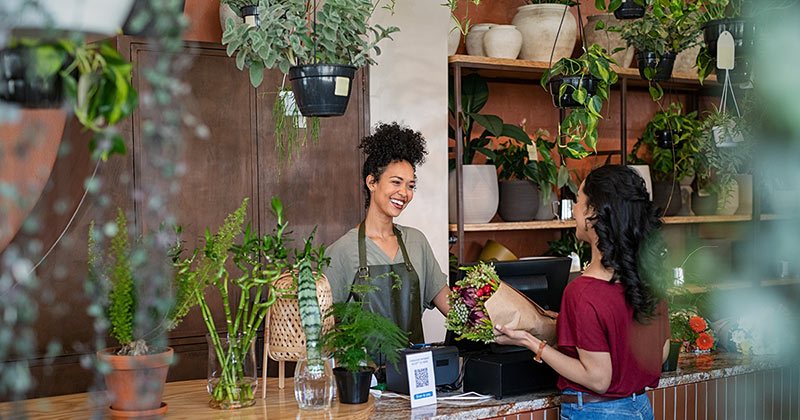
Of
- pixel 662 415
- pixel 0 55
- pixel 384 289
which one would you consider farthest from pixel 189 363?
pixel 0 55

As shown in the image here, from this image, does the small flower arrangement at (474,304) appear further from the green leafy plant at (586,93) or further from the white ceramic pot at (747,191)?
the white ceramic pot at (747,191)

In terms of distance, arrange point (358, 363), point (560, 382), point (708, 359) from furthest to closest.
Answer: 1. point (708, 359)
2. point (560, 382)
3. point (358, 363)

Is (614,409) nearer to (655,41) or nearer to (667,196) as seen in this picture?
(655,41)

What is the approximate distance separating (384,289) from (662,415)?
1.06m

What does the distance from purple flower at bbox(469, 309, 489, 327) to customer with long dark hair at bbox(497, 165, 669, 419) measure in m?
0.16

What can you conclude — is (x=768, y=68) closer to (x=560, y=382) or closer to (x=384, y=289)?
(x=560, y=382)

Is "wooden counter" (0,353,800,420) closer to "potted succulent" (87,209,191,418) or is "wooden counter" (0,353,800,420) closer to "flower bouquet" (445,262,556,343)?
"potted succulent" (87,209,191,418)

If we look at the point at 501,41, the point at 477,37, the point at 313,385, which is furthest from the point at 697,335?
the point at 477,37

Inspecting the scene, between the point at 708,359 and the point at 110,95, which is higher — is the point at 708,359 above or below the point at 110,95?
below

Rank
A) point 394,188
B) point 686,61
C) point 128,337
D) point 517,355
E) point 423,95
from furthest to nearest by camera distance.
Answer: point 686,61, point 423,95, point 394,188, point 517,355, point 128,337

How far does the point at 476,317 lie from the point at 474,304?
34 mm

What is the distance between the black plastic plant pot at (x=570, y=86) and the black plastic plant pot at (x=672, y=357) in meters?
0.79

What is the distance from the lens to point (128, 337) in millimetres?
1378

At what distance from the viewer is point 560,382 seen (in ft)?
6.66
